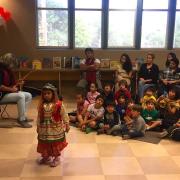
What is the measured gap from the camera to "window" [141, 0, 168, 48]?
24.2 feet

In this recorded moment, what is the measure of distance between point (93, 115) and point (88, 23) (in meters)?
3.17

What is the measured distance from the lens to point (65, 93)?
294 inches

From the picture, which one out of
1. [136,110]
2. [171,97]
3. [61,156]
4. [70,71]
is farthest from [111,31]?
[61,156]

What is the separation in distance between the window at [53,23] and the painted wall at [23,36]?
0.82ft

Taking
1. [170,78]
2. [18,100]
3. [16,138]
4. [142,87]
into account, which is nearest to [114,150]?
[16,138]

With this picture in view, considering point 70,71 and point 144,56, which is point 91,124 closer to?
point 70,71

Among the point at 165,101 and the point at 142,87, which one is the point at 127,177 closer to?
the point at 165,101

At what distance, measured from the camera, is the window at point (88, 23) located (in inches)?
288

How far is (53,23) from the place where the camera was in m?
7.40

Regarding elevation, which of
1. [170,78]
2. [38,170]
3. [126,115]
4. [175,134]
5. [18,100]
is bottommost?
[38,170]

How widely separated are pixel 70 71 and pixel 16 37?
1418 millimetres

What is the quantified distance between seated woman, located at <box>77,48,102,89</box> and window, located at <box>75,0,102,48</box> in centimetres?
78

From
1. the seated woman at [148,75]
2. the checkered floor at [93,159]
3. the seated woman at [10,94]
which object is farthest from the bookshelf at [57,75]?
the checkered floor at [93,159]

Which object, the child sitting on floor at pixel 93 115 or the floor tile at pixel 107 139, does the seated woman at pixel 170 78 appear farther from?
the floor tile at pixel 107 139
